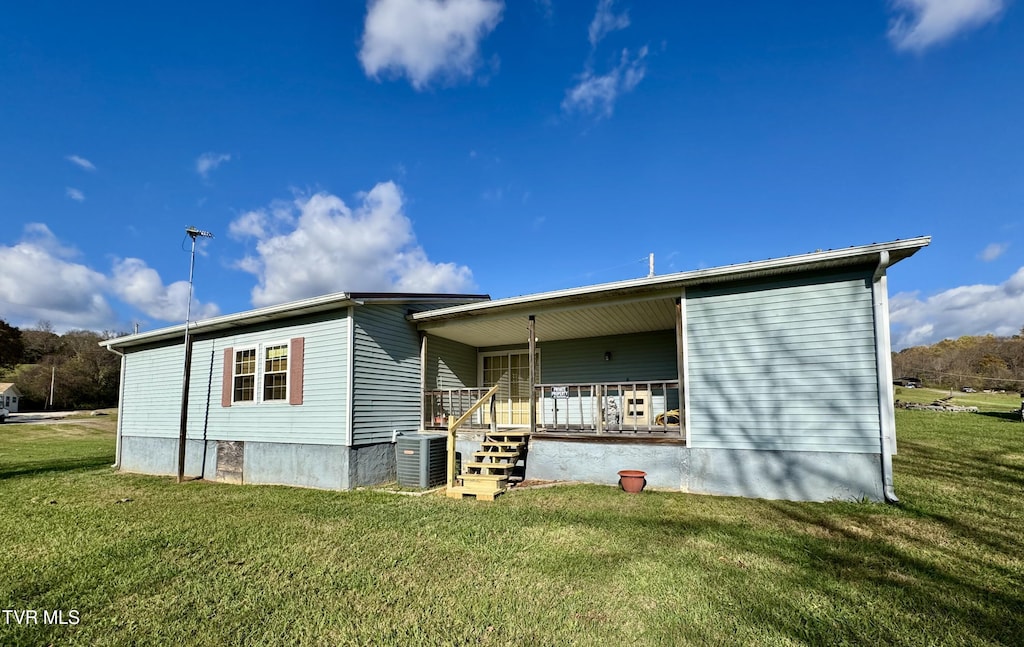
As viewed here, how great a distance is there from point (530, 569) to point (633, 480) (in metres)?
3.28

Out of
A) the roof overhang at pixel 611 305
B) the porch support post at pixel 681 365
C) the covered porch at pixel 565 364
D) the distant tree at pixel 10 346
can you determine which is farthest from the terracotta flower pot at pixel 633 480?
the distant tree at pixel 10 346

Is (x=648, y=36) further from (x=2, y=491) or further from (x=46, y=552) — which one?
(x=2, y=491)

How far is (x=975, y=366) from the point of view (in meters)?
45.8

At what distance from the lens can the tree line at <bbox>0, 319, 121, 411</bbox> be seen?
4200cm

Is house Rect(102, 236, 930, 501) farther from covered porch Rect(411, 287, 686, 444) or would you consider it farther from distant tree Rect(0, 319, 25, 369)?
distant tree Rect(0, 319, 25, 369)

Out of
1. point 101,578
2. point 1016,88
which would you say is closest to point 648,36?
point 1016,88

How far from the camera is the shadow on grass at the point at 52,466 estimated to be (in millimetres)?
11531

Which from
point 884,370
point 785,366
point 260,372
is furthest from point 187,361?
point 884,370

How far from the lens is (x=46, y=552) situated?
16.2ft

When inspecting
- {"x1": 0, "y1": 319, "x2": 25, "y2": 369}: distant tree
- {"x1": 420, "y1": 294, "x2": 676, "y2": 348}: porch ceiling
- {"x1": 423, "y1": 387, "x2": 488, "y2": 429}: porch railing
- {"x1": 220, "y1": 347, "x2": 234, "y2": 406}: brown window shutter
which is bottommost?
{"x1": 423, "y1": 387, "x2": 488, "y2": 429}: porch railing

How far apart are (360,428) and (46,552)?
13.6 feet

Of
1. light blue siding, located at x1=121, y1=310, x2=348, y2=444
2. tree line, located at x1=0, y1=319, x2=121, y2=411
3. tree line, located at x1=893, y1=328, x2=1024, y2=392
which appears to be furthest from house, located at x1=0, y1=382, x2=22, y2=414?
Answer: tree line, located at x1=893, y1=328, x2=1024, y2=392

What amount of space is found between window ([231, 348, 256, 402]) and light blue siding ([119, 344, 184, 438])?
97.6 inches

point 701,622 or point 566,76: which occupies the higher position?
point 566,76
